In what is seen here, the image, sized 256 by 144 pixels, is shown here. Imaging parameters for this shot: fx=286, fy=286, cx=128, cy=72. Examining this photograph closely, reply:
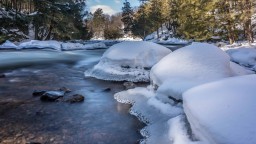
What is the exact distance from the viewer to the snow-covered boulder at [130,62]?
11.0 meters

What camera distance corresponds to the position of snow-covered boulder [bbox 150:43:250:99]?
6.40 metres

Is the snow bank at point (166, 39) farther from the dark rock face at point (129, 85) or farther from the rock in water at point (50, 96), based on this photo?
the rock in water at point (50, 96)

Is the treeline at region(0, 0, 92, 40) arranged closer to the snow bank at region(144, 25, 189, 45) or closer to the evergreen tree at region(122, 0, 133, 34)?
the snow bank at region(144, 25, 189, 45)

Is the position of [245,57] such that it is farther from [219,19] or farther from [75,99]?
[219,19]

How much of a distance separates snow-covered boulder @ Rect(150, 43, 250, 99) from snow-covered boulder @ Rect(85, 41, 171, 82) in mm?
2865

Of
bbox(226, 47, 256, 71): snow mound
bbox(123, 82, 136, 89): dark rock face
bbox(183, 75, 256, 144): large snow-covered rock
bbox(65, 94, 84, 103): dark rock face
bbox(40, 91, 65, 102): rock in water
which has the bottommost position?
bbox(65, 94, 84, 103): dark rock face

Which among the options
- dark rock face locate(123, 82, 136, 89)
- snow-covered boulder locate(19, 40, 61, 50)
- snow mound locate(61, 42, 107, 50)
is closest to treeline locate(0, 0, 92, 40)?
snow-covered boulder locate(19, 40, 61, 50)

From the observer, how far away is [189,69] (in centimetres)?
701

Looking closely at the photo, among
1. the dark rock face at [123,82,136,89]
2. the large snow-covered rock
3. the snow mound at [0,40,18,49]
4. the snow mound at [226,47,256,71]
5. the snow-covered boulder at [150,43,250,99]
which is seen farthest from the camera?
the snow mound at [0,40,18,49]

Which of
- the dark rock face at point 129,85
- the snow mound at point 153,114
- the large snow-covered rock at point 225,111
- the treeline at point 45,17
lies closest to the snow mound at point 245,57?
the dark rock face at point 129,85

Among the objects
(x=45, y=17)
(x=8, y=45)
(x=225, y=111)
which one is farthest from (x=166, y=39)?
(x=225, y=111)

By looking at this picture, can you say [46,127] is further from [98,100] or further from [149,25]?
[149,25]

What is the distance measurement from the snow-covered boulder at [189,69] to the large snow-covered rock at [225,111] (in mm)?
Result: 1702

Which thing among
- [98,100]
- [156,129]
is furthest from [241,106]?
[98,100]
